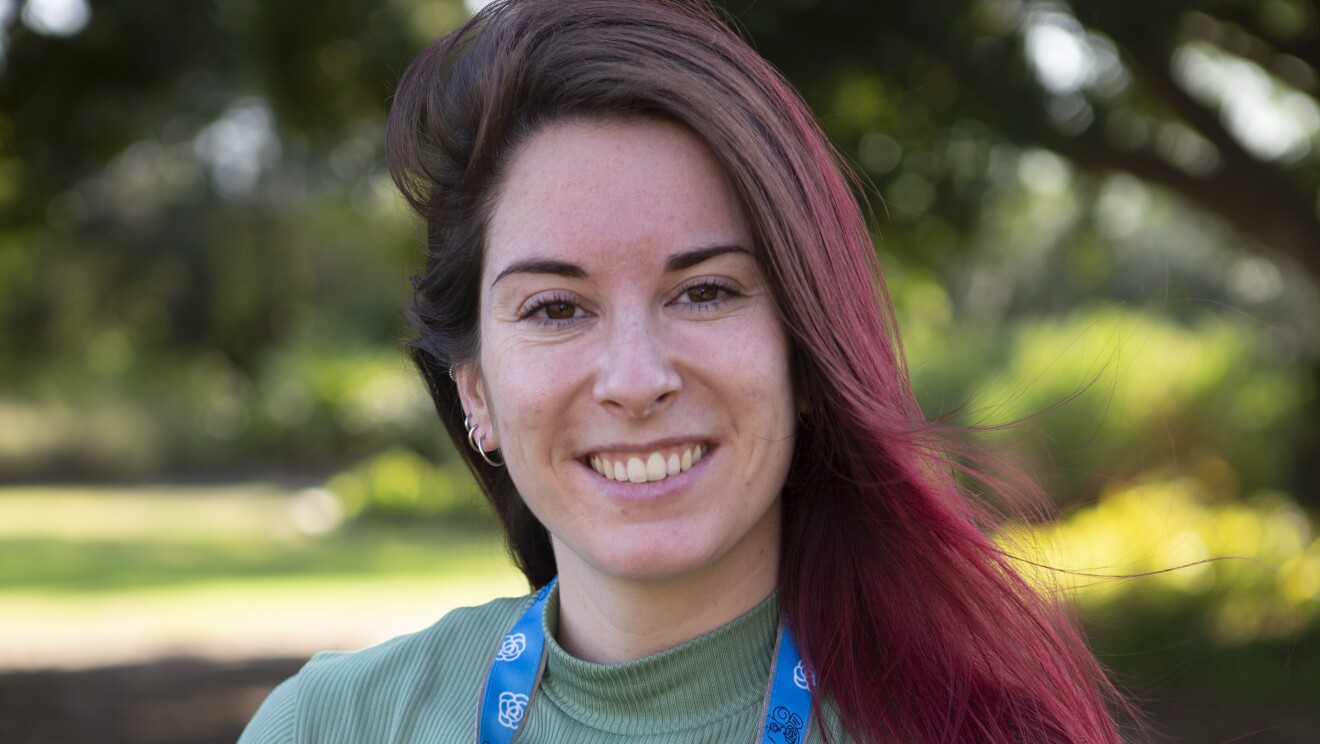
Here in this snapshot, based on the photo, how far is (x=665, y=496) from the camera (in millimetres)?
1876

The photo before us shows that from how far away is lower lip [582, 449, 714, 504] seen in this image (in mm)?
1876

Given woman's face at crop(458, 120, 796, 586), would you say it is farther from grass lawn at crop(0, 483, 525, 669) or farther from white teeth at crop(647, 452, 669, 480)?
grass lawn at crop(0, 483, 525, 669)

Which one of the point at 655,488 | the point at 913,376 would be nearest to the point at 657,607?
the point at 655,488

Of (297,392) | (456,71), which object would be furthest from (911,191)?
(297,392)

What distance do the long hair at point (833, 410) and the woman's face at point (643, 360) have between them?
56 mm

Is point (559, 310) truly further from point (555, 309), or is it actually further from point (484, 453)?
point (484, 453)

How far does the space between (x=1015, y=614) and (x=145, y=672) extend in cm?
863

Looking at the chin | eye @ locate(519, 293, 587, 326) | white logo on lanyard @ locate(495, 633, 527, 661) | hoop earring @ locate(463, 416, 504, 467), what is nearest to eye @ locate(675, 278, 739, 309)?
eye @ locate(519, 293, 587, 326)

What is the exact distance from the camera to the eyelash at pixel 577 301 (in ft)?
6.23

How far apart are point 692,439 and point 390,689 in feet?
2.41

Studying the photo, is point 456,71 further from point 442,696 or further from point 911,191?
point 911,191

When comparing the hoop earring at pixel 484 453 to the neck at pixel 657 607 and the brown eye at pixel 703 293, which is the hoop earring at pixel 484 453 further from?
the brown eye at pixel 703 293

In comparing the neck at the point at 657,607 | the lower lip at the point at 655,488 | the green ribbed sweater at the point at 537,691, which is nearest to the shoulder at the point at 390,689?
the green ribbed sweater at the point at 537,691

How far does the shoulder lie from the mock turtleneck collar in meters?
0.24
